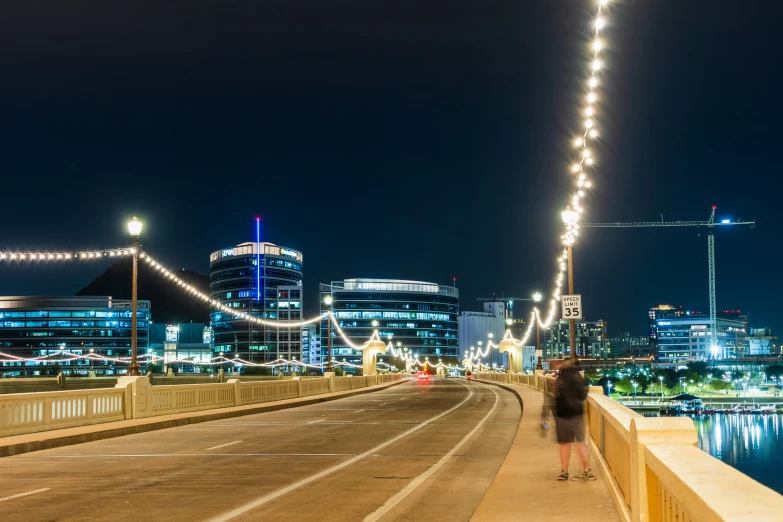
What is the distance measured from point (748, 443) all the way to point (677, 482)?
139 m

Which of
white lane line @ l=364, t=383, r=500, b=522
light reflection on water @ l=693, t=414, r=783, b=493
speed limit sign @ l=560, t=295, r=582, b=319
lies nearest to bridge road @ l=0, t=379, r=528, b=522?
white lane line @ l=364, t=383, r=500, b=522

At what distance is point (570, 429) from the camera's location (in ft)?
41.6

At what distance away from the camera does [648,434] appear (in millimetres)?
6766

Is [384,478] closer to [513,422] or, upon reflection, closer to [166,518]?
[166,518]

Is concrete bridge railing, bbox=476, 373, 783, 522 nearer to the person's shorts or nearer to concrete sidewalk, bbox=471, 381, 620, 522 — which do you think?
concrete sidewalk, bbox=471, 381, 620, 522

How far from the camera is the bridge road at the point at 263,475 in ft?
36.9

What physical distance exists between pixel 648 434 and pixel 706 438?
13715 cm

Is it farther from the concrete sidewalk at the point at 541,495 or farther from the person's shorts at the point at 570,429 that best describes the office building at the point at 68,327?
the person's shorts at the point at 570,429

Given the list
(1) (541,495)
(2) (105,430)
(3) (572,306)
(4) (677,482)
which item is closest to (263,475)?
(1) (541,495)

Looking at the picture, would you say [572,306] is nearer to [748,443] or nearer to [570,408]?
[570,408]

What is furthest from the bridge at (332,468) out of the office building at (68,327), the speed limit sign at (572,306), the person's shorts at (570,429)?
the office building at (68,327)

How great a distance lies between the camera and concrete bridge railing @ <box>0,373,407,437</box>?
21.7 metres

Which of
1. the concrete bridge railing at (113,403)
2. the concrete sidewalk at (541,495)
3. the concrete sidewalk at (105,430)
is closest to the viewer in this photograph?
the concrete sidewalk at (541,495)

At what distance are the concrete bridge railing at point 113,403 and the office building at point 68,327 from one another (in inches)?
6274
